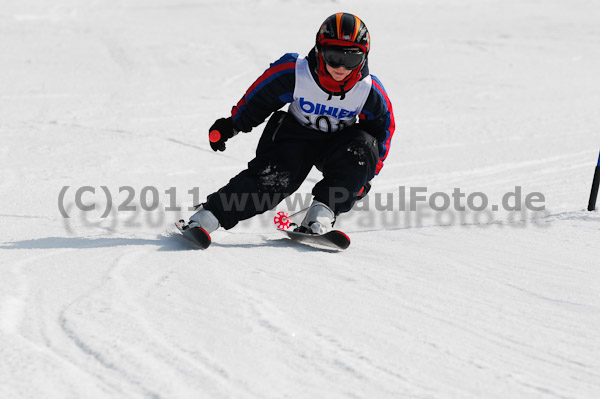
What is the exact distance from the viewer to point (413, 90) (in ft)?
32.4

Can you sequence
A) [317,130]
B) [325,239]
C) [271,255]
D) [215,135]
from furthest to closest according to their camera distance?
1. [317,130]
2. [215,135]
3. [325,239]
4. [271,255]

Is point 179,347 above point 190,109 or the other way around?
the other way around

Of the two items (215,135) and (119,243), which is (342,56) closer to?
(215,135)

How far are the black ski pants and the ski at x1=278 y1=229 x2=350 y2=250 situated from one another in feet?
0.74

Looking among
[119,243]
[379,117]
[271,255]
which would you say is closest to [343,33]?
[379,117]

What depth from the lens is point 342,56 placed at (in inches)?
136

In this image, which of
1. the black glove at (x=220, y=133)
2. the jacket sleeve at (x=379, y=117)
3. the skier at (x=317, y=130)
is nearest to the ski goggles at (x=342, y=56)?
the skier at (x=317, y=130)

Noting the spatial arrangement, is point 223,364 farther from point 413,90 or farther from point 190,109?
point 413,90

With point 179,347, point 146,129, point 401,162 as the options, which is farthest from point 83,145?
point 179,347

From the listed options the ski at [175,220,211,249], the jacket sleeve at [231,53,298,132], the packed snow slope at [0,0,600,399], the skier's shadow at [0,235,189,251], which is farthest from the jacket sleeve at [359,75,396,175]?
the skier's shadow at [0,235,189,251]

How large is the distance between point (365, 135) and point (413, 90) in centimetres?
638

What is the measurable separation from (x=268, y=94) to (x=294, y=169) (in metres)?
0.43

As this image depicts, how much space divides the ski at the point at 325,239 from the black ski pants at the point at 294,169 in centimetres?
23

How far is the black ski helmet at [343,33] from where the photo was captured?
11.3 feet
